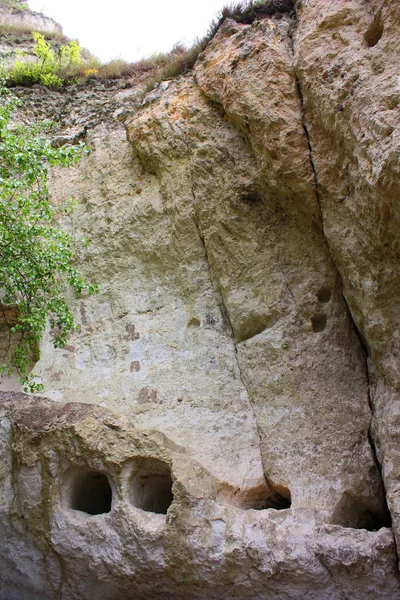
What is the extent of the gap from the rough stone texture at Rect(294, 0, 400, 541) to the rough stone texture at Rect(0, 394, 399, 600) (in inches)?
26.6

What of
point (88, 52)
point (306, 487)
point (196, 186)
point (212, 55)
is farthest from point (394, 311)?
point (88, 52)

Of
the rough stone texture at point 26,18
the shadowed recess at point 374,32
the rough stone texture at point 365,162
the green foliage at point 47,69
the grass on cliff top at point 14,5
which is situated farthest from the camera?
the grass on cliff top at point 14,5

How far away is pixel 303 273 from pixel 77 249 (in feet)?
9.84

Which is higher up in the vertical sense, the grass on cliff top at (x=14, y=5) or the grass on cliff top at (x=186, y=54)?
the grass on cliff top at (x=14, y=5)

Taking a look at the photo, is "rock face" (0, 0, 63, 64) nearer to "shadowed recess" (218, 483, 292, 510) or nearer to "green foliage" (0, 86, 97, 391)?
"green foliage" (0, 86, 97, 391)

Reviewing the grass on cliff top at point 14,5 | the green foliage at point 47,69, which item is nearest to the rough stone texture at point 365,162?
the green foliage at point 47,69

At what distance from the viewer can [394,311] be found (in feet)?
14.3

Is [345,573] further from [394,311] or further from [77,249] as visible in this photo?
[77,249]

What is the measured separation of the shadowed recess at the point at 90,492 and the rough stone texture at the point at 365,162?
2839 millimetres

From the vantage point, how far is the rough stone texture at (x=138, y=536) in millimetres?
4043

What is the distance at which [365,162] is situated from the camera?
415cm

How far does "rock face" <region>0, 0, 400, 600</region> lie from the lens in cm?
427

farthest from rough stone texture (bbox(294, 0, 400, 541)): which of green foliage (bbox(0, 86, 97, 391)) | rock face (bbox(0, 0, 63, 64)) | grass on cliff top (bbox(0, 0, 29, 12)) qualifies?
grass on cliff top (bbox(0, 0, 29, 12))

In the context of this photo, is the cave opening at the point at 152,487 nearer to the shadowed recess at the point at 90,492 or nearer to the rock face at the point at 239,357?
the rock face at the point at 239,357
